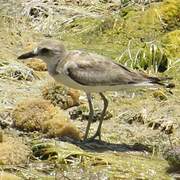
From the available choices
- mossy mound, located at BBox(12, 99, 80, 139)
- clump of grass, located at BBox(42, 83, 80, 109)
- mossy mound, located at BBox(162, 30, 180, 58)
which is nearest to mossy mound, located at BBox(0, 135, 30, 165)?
mossy mound, located at BBox(12, 99, 80, 139)

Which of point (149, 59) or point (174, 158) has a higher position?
point (149, 59)

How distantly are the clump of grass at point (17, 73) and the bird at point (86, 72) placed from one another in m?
2.54

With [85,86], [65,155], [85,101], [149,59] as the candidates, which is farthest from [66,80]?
[149,59]

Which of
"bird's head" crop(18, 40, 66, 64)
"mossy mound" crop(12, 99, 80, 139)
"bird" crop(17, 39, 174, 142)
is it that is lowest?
"mossy mound" crop(12, 99, 80, 139)

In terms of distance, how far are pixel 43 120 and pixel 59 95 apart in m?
1.17

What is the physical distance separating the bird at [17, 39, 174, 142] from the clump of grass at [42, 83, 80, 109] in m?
1.27

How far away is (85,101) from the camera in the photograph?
11555mm

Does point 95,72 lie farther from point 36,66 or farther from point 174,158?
point 36,66

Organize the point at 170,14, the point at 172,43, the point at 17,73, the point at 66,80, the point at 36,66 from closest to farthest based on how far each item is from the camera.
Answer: the point at 66,80
the point at 17,73
the point at 36,66
the point at 172,43
the point at 170,14

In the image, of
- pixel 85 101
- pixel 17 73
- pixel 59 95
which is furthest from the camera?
pixel 17 73

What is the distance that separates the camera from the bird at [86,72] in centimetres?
958

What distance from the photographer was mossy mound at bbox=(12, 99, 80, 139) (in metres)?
9.96

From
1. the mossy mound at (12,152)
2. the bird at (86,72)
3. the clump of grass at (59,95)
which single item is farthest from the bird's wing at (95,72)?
the clump of grass at (59,95)

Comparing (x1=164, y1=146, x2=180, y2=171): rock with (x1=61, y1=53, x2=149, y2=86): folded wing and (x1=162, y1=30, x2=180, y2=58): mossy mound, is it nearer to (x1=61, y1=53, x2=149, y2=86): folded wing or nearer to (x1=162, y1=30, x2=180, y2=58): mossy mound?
(x1=61, y1=53, x2=149, y2=86): folded wing
